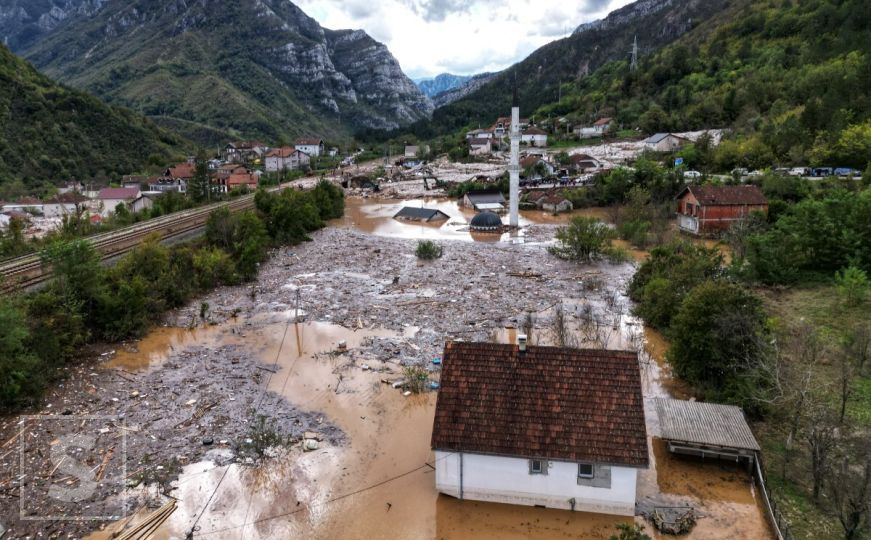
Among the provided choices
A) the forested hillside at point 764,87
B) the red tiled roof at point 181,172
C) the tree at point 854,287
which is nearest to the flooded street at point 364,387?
the tree at point 854,287

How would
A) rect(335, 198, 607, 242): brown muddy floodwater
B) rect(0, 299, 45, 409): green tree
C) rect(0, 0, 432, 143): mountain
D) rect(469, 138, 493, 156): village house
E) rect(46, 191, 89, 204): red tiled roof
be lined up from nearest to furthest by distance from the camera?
rect(0, 299, 45, 409): green tree < rect(335, 198, 607, 242): brown muddy floodwater < rect(46, 191, 89, 204): red tiled roof < rect(469, 138, 493, 156): village house < rect(0, 0, 432, 143): mountain

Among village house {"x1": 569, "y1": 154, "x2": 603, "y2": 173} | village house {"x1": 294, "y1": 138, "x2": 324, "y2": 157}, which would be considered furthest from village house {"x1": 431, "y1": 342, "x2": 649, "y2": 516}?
village house {"x1": 294, "y1": 138, "x2": 324, "y2": 157}

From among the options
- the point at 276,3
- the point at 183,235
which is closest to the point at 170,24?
the point at 276,3

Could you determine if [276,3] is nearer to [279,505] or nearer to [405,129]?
[405,129]

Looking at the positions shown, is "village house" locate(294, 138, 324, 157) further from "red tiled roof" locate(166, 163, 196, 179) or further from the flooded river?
the flooded river

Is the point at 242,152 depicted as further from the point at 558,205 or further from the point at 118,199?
the point at 558,205

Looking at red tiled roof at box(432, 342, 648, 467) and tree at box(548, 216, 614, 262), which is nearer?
red tiled roof at box(432, 342, 648, 467)
